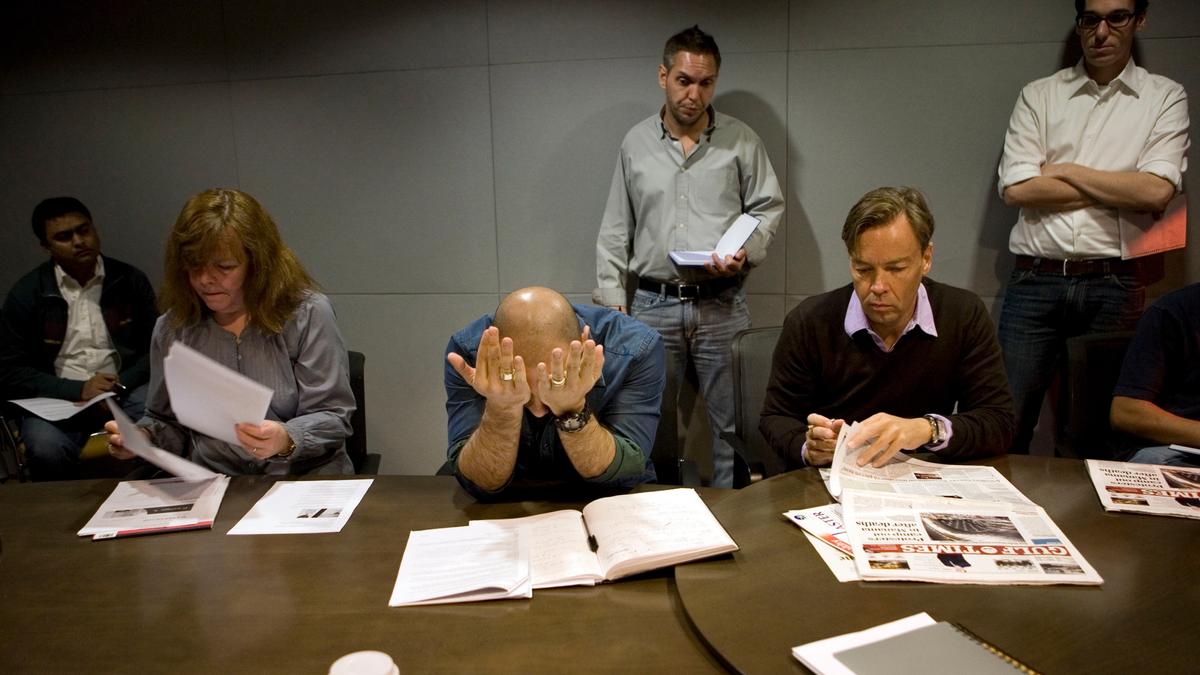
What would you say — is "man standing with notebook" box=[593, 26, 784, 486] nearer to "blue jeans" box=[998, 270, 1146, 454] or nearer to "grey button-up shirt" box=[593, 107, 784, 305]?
"grey button-up shirt" box=[593, 107, 784, 305]

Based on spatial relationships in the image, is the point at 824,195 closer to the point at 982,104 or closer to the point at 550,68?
the point at 982,104

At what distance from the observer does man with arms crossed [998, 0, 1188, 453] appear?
8.75 ft

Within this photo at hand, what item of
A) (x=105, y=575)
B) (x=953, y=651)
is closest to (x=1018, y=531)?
(x=953, y=651)

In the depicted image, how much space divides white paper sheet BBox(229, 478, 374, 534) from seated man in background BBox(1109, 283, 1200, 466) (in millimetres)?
2030

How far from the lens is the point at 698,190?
9.96ft

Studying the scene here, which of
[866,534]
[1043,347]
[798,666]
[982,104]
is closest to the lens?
[798,666]

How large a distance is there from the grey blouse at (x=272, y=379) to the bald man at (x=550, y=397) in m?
0.44

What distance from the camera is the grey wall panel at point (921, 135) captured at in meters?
3.13

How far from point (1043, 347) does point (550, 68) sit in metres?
2.37

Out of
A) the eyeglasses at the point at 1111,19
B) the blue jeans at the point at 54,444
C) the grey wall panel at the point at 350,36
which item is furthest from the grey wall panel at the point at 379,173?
the eyeglasses at the point at 1111,19

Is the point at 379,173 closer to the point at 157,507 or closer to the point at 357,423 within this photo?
the point at 357,423

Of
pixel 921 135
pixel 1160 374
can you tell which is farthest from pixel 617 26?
pixel 1160 374

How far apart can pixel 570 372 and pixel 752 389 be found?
0.97m

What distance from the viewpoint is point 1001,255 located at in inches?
128
